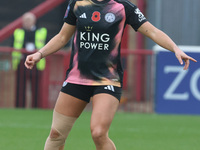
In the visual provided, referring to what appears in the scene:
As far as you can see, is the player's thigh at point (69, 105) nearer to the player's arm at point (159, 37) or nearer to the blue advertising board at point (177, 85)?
the player's arm at point (159, 37)

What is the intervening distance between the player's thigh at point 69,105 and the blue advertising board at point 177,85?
23.8 feet

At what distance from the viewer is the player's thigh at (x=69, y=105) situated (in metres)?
4.77

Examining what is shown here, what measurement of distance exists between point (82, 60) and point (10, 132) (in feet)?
12.2

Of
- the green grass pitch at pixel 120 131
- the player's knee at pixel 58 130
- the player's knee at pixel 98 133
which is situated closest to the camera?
the player's knee at pixel 98 133

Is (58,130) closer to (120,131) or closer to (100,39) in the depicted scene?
(100,39)

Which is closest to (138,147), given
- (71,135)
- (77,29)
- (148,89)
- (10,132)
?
(71,135)

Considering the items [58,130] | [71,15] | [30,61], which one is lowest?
[58,130]

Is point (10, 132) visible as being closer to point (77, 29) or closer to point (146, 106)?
point (77, 29)

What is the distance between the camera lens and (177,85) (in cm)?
1186

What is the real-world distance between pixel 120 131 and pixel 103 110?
420cm

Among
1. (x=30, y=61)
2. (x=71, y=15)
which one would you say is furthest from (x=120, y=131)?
(x=30, y=61)

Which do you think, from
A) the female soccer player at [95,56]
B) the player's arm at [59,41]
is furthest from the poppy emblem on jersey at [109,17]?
the player's arm at [59,41]

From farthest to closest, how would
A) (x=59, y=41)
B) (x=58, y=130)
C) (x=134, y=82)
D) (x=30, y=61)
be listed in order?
(x=134, y=82)
(x=59, y=41)
(x=58, y=130)
(x=30, y=61)

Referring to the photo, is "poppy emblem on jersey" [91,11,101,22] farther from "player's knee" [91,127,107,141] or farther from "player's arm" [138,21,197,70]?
"player's knee" [91,127,107,141]
